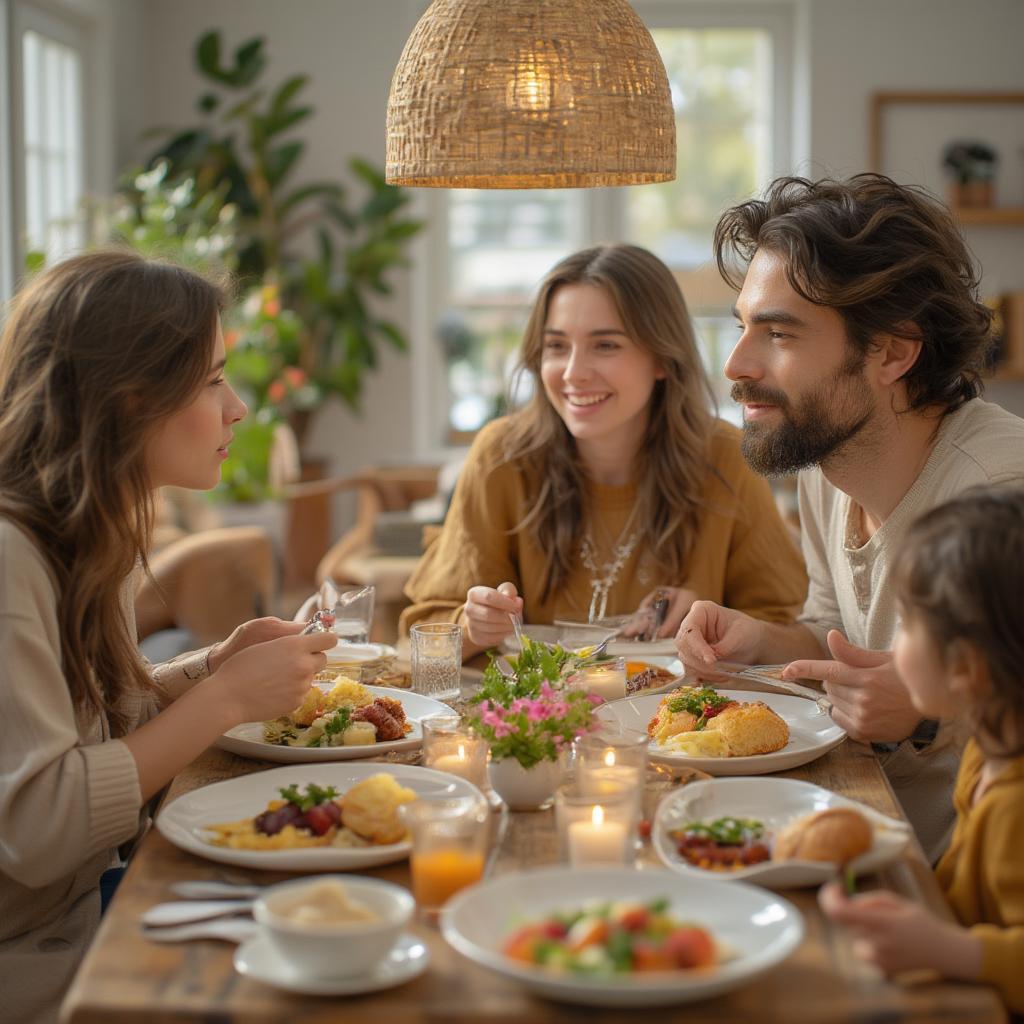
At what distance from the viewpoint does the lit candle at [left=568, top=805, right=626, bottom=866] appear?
1311 millimetres

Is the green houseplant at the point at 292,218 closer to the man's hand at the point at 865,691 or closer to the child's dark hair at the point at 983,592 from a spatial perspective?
the man's hand at the point at 865,691

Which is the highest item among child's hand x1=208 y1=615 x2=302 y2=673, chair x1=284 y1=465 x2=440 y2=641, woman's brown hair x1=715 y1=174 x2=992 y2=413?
woman's brown hair x1=715 y1=174 x2=992 y2=413

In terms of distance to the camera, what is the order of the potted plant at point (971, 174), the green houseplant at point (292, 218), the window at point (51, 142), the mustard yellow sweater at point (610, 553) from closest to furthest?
the mustard yellow sweater at point (610, 553) < the window at point (51, 142) < the green houseplant at point (292, 218) < the potted plant at point (971, 174)

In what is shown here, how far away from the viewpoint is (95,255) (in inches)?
67.9

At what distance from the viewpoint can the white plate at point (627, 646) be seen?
2.22 metres

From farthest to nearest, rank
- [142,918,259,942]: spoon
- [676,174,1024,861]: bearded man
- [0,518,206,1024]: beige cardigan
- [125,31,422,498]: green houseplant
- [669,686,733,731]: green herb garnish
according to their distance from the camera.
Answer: [125,31,422,498]: green houseplant, [676,174,1024,861]: bearded man, [669,686,733,731]: green herb garnish, [0,518,206,1024]: beige cardigan, [142,918,259,942]: spoon

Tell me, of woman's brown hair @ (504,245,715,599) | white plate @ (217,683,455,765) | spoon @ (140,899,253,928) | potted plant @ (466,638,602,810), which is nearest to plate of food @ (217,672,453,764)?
Result: white plate @ (217,683,455,765)

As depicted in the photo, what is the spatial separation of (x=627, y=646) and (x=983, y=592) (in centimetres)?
102

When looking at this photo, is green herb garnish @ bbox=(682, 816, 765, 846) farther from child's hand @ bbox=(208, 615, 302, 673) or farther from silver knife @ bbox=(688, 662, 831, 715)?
child's hand @ bbox=(208, 615, 302, 673)

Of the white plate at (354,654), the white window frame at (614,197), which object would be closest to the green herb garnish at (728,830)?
the white plate at (354,654)

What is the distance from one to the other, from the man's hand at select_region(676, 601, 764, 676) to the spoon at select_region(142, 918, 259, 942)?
0.95m

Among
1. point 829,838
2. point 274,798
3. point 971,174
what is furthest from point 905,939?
point 971,174

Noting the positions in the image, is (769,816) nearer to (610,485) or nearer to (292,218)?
(610,485)

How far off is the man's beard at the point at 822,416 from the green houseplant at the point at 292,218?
14.3 ft
